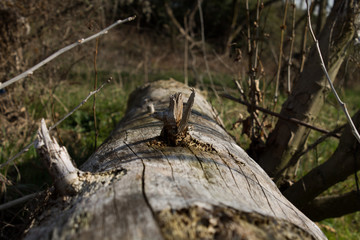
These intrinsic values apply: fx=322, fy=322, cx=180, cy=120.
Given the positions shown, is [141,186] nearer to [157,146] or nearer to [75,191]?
[75,191]

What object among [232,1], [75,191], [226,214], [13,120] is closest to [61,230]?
[75,191]

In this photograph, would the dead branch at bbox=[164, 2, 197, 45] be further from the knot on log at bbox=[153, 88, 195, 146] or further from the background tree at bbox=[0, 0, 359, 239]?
the knot on log at bbox=[153, 88, 195, 146]

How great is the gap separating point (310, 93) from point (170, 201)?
2.00m

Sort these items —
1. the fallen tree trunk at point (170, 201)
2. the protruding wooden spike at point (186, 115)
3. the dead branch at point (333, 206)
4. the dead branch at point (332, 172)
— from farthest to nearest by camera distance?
the dead branch at point (333, 206)
the dead branch at point (332, 172)
the protruding wooden spike at point (186, 115)
the fallen tree trunk at point (170, 201)

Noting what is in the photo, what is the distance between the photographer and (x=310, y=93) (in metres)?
2.63

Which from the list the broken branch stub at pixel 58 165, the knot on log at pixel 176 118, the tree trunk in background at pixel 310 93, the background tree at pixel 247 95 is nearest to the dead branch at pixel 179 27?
the background tree at pixel 247 95

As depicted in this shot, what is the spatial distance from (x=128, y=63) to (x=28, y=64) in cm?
444

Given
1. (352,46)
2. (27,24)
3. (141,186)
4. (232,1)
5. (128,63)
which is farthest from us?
(232,1)

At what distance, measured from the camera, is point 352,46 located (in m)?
2.51

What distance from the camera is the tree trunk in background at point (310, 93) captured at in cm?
249

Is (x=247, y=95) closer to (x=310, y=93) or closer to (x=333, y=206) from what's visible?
(x=310, y=93)

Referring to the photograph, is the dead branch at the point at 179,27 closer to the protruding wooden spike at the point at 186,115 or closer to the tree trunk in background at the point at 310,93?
the tree trunk in background at the point at 310,93

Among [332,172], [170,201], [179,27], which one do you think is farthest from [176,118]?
[179,27]

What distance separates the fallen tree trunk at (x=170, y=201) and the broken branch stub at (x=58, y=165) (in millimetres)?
→ 31
